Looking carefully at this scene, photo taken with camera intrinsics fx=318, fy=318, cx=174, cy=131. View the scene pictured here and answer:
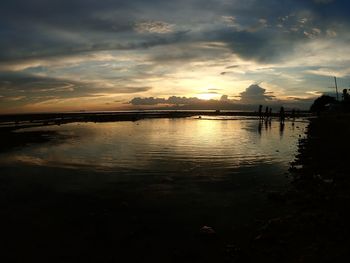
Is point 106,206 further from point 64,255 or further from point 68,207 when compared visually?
point 64,255

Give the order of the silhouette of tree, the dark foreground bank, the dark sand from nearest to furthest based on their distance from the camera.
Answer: the dark foreground bank < the dark sand < the silhouette of tree

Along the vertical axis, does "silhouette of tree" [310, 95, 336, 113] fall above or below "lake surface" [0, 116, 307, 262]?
above

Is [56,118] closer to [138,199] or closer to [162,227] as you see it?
[138,199]

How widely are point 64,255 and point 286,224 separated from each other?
6.38 meters

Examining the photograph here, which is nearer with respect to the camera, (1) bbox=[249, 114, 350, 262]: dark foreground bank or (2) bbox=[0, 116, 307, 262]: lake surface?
(1) bbox=[249, 114, 350, 262]: dark foreground bank

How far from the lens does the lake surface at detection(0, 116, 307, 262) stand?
30.5 ft

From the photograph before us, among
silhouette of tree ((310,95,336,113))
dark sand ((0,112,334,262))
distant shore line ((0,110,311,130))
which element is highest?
silhouette of tree ((310,95,336,113))

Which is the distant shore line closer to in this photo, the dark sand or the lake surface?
the lake surface

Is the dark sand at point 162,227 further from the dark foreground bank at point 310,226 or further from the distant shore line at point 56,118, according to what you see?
the distant shore line at point 56,118

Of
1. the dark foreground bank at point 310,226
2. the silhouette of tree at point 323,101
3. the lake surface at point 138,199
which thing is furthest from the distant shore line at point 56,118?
the dark foreground bank at point 310,226

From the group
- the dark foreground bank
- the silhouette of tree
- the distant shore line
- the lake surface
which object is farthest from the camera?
the silhouette of tree

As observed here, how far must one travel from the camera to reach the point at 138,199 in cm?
1310

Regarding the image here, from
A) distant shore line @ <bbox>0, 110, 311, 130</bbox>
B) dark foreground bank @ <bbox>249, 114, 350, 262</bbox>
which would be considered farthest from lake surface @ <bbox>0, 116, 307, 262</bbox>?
distant shore line @ <bbox>0, 110, 311, 130</bbox>

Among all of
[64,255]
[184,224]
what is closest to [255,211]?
[184,224]
